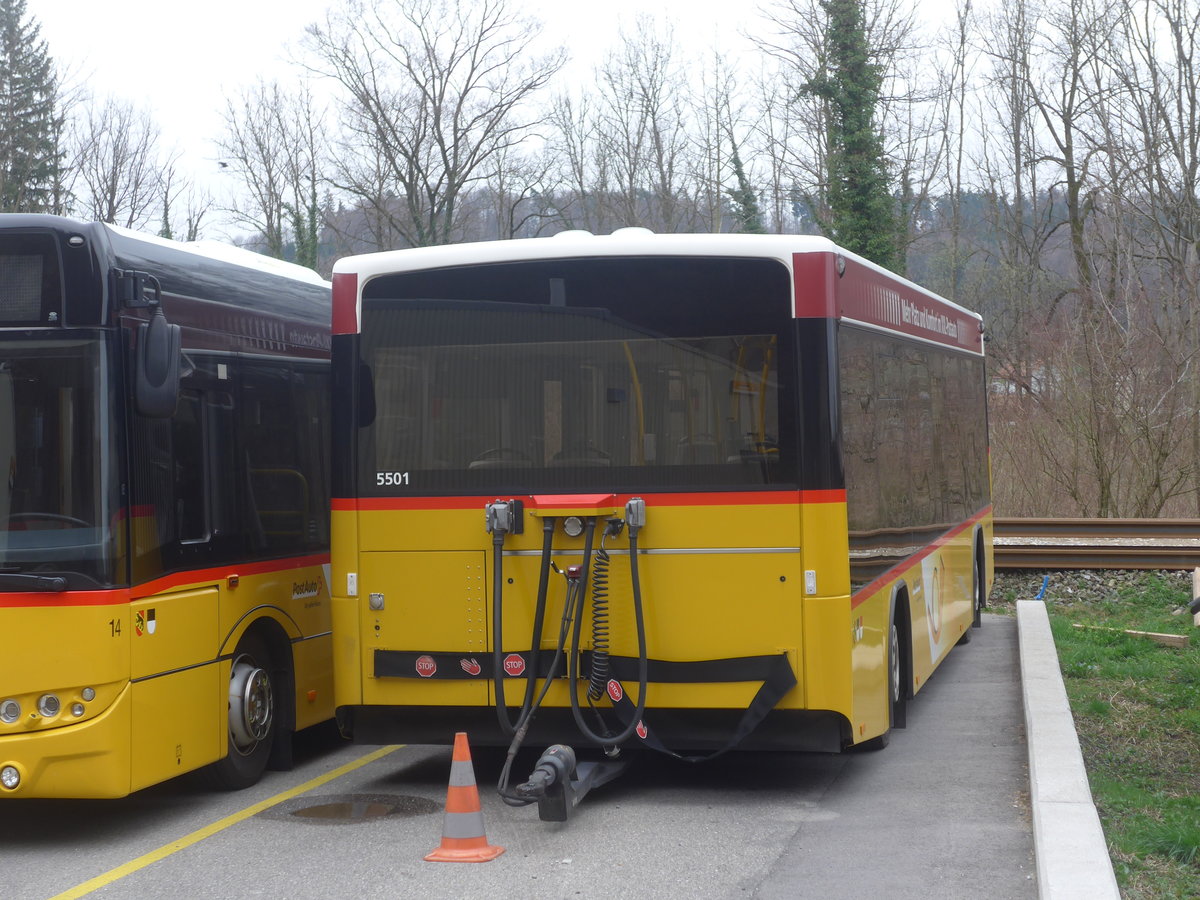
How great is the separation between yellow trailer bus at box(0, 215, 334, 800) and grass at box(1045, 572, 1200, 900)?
14.8 feet

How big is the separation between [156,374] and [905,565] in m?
4.97

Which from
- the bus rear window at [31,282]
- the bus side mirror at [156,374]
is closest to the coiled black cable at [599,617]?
the bus side mirror at [156,374]

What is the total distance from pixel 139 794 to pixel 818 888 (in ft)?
14.1

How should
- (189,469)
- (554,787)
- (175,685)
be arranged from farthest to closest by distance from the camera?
(189,469) → (175,685) → (554,787)

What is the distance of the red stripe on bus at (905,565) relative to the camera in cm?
777

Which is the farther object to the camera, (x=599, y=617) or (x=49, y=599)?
(x=599, y=617)

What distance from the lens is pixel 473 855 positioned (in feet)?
21.5

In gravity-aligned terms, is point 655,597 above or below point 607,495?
below

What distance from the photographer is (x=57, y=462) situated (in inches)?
267


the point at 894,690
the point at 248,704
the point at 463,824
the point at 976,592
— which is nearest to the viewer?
the point at 463,824

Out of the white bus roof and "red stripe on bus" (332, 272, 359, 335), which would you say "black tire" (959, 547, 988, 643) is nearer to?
the white bus roof

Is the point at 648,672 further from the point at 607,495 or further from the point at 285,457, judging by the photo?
the point at 285,457

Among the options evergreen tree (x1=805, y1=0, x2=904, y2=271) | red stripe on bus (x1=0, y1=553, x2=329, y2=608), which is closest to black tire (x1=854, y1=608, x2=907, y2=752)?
red stripe on bus (x1=0, y1=553, x2=329, y2=608)

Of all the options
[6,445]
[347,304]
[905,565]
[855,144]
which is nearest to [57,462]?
[6,445]
